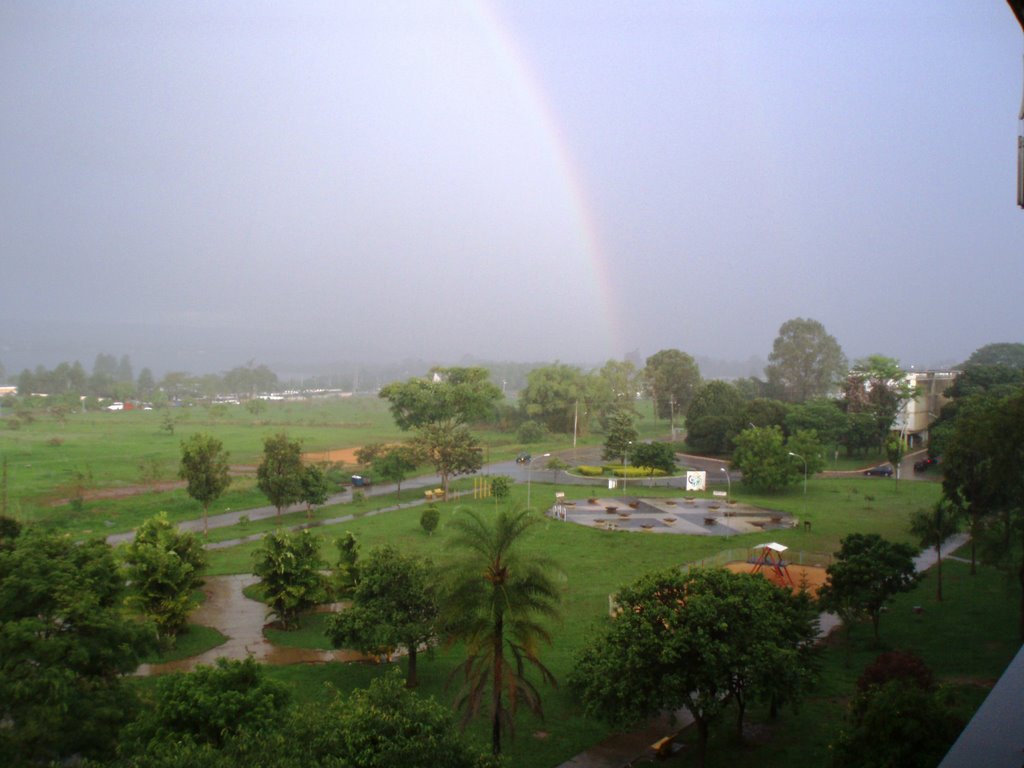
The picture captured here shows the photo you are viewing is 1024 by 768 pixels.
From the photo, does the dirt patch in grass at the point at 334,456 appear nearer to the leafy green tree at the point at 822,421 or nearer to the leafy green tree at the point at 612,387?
the leafy green tree at the point at 612,387

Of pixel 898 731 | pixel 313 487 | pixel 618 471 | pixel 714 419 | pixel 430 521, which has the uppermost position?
pixel 714 419

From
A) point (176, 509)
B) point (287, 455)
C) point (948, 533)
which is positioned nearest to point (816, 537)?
point (948, 533)

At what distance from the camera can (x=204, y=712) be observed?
28.2 ft

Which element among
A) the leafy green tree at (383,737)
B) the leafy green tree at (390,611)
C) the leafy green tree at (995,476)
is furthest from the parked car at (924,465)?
the leafy green tree at (383,737)

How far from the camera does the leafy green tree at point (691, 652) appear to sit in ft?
33.6

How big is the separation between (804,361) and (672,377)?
15.6 meters

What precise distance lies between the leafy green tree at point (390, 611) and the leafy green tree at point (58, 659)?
3433mm

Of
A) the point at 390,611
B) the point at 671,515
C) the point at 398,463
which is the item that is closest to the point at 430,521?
the point at 398,463

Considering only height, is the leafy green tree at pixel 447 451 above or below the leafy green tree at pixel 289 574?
above

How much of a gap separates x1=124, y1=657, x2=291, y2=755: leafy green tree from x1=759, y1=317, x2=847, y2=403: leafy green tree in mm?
70233

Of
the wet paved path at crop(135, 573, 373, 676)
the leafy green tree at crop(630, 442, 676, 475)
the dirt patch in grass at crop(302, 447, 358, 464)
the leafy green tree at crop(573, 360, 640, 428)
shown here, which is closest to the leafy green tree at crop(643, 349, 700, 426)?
the leafy green tree at crop(573, 360, 640, 428)

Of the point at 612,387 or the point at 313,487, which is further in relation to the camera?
the point at 612,387

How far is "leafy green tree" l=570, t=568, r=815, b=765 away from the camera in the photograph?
10242 mm

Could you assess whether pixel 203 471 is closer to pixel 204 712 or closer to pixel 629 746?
pixel 204 712
